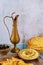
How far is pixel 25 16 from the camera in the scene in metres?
1.35

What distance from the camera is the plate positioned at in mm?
1120

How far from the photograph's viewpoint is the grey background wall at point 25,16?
1.30 metres

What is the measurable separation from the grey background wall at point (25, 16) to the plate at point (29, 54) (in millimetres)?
245

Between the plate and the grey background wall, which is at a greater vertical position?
the grey background wall

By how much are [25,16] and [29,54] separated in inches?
12.7

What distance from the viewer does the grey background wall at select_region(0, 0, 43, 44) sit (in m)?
1.30

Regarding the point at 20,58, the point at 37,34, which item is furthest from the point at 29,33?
the point at 20,58

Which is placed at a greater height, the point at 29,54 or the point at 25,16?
the point at 25,16

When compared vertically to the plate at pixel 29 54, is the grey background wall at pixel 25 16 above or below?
above

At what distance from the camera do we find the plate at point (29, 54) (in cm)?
112

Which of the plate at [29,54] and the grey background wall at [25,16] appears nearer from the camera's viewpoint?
the plate at [29,54]

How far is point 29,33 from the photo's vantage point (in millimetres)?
1408

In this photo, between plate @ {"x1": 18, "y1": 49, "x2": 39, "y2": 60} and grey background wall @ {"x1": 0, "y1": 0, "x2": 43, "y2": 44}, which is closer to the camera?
plate @ {"x1": 18, "y1": 49, "x2": 39, "y2": 60}

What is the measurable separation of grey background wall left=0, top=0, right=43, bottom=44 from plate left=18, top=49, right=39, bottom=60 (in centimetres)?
25
